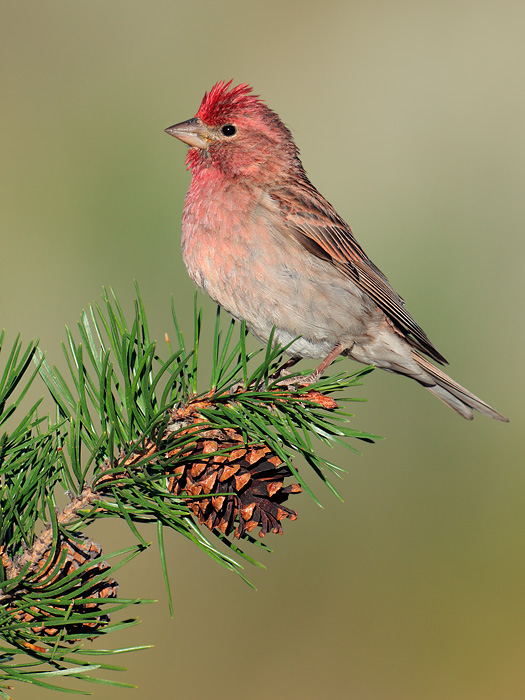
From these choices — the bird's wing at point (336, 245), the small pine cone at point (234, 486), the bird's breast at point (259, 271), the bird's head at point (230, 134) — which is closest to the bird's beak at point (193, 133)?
the bird's head at point (230, 134)

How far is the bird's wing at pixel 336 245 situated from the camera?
3.75m

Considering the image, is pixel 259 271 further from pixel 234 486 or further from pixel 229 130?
pixel 234 486

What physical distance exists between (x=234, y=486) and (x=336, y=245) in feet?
7.59

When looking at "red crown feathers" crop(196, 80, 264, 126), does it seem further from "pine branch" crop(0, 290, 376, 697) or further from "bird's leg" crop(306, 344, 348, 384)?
"pine branch" crop(0, 290, 376, 697)

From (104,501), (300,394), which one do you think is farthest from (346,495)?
(104,501)

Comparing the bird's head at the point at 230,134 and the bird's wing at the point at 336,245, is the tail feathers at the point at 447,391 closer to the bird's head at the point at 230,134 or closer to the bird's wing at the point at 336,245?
the bird's wing at the point at 336,245

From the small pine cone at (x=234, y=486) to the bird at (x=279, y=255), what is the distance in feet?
4.57

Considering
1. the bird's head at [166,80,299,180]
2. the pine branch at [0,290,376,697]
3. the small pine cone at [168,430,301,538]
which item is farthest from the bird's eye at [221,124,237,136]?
the small pine cone at [168,430,301,538]

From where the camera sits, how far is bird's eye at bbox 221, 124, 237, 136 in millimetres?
3875

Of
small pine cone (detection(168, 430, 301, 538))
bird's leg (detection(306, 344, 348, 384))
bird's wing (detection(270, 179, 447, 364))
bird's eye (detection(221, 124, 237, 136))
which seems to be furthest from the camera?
bird's eye (detection(221, 124, 237, 136))

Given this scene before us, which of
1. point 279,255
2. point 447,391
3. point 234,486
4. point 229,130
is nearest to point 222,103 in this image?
point 229,130

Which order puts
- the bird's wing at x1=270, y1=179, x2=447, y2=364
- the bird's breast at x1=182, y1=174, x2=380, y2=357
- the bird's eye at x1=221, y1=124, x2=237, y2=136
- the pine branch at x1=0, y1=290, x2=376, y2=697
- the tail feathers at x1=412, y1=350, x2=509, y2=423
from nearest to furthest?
the pine branch at x1=0, y1=290, x2=376, y2=697, the bird's breast at x1=182, y1=174, x2=380, y2=357, the bird's wing at x1=270, y1=179, x2=447, y2=364, the bird's eye at x1=221, y1=124, x2=237, y2=136, the tail feathers at x1=412, y1=350, x2=509, y2=423

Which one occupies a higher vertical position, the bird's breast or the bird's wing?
the bird's wing

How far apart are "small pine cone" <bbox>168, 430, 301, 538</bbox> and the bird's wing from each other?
1.99 meters
